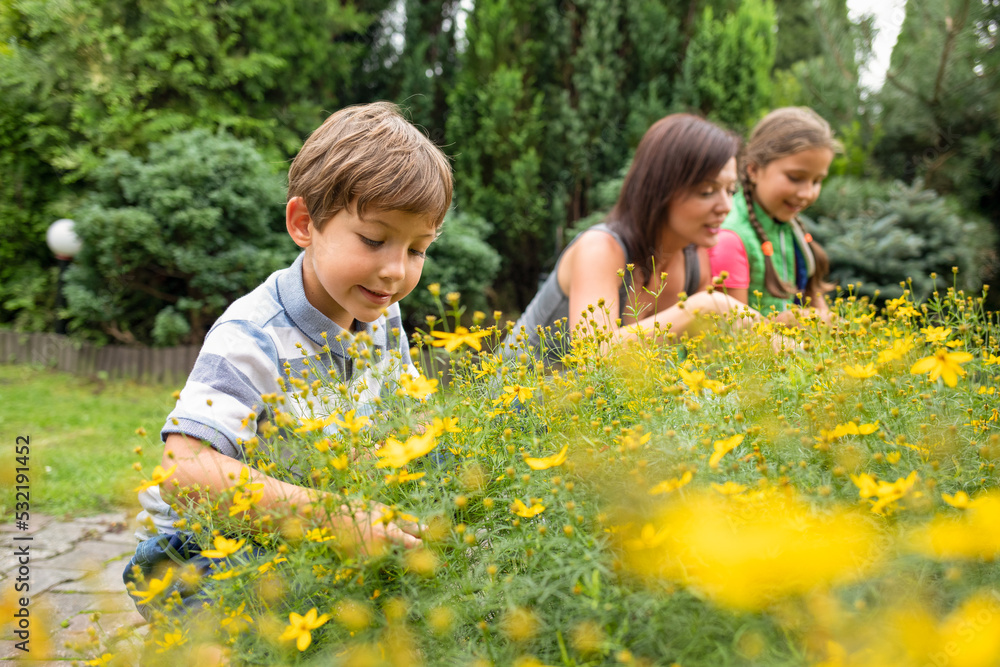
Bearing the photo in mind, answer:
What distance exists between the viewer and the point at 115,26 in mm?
5777

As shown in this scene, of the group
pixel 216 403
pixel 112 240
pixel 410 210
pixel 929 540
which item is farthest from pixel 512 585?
pixel 112 240

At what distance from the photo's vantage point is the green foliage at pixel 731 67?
6.39m

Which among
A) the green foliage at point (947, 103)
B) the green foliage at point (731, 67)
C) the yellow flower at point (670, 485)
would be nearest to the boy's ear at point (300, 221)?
the yellow flower at point (670, 485)

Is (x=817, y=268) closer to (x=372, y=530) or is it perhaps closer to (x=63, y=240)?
(x=372, y=530)

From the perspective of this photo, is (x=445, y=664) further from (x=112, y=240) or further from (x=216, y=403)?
(x=112, y=240)

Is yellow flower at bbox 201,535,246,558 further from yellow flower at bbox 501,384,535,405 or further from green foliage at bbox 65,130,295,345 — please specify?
green foliage at bbox 65,130,295,345

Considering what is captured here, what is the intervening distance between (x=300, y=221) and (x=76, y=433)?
3414mm

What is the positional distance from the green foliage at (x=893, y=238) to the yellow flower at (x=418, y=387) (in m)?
4.30

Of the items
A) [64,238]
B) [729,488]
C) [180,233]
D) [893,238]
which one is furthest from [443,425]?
[64,238]

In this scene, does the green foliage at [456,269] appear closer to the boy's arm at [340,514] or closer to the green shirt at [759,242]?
the green shirt at [759,242]

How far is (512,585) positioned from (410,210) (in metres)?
0.99

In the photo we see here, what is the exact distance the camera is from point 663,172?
2.66 meters

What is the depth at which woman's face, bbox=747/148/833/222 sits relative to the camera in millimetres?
3223

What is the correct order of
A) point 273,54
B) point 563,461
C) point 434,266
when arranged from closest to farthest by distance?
point 563,461 → point 434,266 → point 273,54
